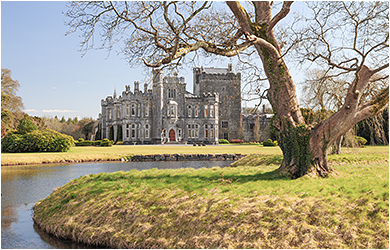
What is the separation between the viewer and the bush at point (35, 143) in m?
30.4

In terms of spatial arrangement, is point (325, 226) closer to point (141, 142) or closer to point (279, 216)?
point (279, 216)

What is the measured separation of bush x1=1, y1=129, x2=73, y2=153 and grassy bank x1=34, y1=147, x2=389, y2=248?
2336 cm

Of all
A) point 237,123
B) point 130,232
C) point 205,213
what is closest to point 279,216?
point 205,213

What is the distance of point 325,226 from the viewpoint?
19.6 feet

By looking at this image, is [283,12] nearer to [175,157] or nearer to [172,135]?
[175,157]

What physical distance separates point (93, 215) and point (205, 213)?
284cm

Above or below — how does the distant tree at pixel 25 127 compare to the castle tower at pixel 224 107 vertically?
below

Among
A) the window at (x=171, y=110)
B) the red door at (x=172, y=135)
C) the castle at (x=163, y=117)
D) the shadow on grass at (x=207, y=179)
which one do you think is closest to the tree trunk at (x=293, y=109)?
the shadow on grass at (x=207, y=179)

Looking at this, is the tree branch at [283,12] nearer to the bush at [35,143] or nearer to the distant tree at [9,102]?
the bush at [35,143]

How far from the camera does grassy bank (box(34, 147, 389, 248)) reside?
5.91 meters

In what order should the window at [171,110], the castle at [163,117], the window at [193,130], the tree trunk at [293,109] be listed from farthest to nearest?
the window at [193,130]
the window at [171,110]
the castle at [163,117]
the tree trunk at [293,109]

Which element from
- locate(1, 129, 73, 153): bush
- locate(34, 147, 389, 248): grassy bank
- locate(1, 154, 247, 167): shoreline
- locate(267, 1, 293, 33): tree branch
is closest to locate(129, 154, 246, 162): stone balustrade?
locate(1, 154, 247, 167): shoreline

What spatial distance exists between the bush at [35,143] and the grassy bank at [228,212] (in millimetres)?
23356

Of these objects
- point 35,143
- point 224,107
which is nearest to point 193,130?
point 224,107
